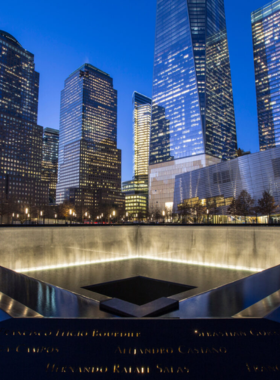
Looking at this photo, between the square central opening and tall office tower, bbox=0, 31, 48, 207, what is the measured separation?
503ft

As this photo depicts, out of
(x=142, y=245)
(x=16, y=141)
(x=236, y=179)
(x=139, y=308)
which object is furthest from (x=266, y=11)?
(x=139, y=308)

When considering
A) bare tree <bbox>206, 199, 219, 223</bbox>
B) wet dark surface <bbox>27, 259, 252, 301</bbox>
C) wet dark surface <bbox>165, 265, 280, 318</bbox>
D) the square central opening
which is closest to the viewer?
wet dark surface <bbox>165, 265, 280, 318</bbox>

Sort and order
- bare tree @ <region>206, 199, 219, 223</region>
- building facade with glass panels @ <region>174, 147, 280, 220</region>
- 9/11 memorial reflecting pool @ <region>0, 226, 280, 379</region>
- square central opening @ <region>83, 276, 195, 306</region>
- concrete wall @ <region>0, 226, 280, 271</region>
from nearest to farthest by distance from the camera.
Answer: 9/11 memorial reflecting pool @ <region>0, 226, 280, 379</region> < square central opening @ <region>83, 276, 195, 306</region> < concrete wall @ <region>0, 226, 280, 271</region> < building facade with glass panels @ <region>174, 147, 280, 220</region> < bare tree @ <region>206, 199, 219, 223</region>

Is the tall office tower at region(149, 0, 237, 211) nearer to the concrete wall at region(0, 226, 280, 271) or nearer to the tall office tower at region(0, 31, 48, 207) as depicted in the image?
the tall office tower at region(0, 31, 48, 207)

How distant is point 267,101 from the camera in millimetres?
164000

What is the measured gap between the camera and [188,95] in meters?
126

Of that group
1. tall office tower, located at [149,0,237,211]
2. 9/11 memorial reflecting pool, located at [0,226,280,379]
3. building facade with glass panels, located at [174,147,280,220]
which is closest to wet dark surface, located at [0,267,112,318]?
9/11 memorial reflecting pool, located at [0,226,280,379]

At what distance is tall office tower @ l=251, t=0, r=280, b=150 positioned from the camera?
158 metres

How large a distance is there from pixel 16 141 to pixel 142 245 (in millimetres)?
173103

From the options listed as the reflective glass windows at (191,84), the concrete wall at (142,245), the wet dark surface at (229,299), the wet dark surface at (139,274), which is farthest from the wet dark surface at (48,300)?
the reflective glass windows at (191,84)

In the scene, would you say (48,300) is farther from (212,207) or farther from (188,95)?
(188,95)

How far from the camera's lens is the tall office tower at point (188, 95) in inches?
4808
